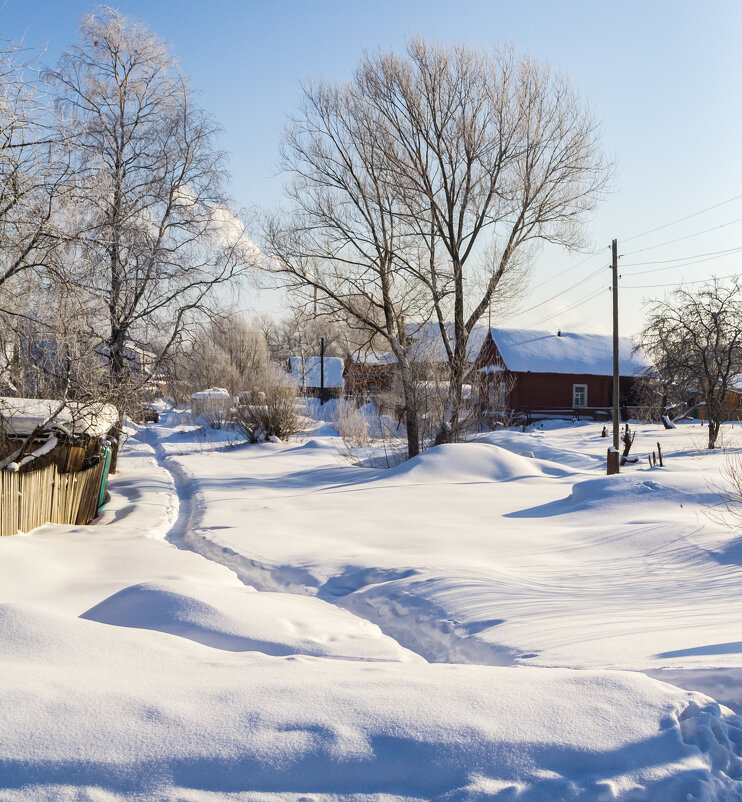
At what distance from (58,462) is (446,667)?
8.22 m

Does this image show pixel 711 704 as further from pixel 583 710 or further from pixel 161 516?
pixel 161 516

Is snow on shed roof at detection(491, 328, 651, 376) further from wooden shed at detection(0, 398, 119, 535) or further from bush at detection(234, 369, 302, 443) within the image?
wooden shed at detection(0, 398, 119, 535)

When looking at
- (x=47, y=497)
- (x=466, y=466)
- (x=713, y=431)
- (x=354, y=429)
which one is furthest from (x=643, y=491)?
(x=713, y=431)

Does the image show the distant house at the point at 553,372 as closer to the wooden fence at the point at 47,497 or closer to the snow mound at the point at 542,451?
the snow mound at the point at 542,451

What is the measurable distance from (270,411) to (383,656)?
2172cm

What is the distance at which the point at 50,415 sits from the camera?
9.96 metres

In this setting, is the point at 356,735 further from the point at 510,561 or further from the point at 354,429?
the point at 354,429

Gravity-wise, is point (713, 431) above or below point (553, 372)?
below

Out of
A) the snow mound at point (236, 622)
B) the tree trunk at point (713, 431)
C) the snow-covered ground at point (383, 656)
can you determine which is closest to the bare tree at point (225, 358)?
the snow-covered ground at point (383, 656)

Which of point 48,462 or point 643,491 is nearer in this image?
point 48,462

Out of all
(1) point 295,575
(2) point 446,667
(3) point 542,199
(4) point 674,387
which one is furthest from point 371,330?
(4) point 674,387

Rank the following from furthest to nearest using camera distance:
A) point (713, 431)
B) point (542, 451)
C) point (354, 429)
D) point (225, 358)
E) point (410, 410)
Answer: point (225, 358) < point (713, 431) < point (354, 429) < point (542, 451) < point (410, 410)

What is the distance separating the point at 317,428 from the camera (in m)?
31.8

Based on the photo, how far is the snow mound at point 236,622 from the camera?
4581 millimetres
